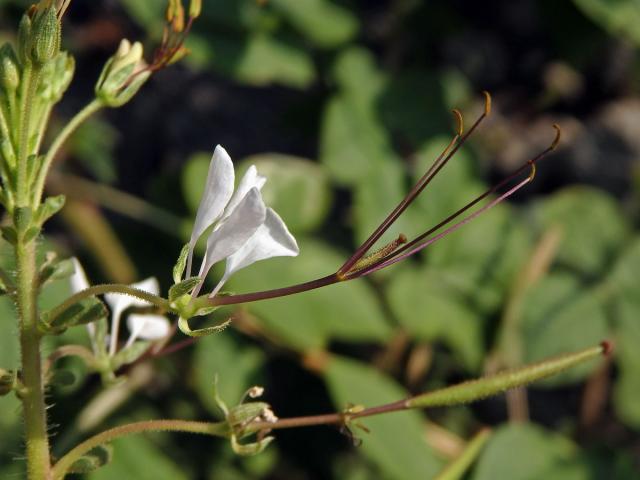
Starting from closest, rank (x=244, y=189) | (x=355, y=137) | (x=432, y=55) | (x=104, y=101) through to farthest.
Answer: (x=244, y=189), (x=104, y=101), (x=355, y=137), (x=432, y=55)

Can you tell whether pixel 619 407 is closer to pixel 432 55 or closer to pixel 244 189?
pixel 432 55

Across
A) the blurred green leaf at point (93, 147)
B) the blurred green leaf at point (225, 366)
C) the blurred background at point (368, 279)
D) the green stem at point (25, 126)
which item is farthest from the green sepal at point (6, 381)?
the blurred green leaf at point (93, 147)

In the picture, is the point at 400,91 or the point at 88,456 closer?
the point at 88,456

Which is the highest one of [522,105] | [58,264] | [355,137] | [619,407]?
[522,105]

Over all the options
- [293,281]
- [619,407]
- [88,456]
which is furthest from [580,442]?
[88,456]

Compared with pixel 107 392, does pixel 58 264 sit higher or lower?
lower

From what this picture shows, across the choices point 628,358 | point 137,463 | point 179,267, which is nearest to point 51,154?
point 179,267

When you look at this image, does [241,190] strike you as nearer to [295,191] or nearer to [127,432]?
[127,432]

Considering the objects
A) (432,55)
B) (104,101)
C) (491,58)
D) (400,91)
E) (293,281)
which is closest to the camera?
(104,101)
